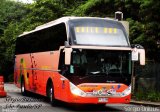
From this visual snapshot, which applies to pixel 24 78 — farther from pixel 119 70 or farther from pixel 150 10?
pixel 119 70

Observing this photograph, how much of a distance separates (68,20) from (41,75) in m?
4.63

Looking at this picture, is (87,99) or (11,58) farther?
(11,58)

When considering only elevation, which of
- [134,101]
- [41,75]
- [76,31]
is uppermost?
[76,31]

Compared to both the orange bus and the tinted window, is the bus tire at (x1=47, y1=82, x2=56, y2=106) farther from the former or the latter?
the tinted window

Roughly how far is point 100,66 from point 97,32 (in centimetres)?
139

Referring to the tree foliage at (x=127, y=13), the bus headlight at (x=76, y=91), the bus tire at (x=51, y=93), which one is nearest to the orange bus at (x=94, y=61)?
the bus headlight at (x=76, y=91)

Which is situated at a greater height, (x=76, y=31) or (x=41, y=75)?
(x=76, y=31)

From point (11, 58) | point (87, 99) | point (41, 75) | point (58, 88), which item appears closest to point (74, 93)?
point (87, 99)

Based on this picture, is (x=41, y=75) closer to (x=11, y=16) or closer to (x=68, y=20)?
(x=68, y=20)

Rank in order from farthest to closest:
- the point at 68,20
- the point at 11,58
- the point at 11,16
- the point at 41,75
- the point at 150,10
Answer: the point at 11,16 < the point at 11,58 < the point at 150,10 < the point at 41,75 < the point at 68,20

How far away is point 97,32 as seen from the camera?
17062 mm

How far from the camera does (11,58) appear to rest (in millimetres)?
52656

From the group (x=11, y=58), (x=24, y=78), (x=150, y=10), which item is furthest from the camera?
(x=11, y=58)

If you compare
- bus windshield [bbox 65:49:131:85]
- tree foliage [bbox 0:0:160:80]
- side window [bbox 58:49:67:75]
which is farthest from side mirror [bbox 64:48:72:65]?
tree foliage [bbox 0:0:160:80]
